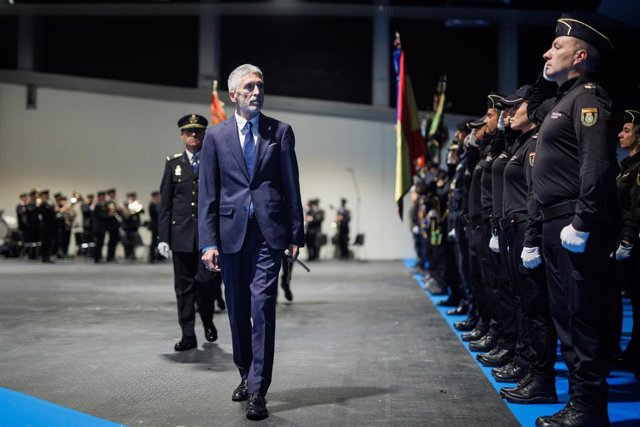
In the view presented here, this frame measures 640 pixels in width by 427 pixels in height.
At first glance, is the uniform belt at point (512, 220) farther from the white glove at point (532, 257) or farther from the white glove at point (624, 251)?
the white glove at point (624, 251)

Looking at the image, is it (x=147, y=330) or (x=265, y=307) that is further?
(x=147, y=330)

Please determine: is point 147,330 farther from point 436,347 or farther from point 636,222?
point 636,222

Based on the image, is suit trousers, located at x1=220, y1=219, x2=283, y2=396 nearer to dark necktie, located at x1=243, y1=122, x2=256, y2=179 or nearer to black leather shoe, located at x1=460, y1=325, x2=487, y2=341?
dark necktie, located at x1=243, y1=122, x2=256, y2=179

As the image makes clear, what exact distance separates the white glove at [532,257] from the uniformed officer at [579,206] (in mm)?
188

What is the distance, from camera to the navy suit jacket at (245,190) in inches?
161

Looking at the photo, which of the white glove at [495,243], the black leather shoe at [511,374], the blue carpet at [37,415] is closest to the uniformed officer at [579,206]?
the black leather shoe at [511,374]

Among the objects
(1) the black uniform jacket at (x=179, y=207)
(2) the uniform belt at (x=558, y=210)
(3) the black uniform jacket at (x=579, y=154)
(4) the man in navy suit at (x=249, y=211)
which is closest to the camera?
(3) the black uniform jacket at (x=579, y=154)

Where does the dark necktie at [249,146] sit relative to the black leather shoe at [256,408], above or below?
above

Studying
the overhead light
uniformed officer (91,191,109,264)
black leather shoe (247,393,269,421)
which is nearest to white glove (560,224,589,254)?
black leather shoe (247,393,269,421)

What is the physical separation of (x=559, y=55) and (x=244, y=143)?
1.71 metres

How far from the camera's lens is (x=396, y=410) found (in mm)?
4027

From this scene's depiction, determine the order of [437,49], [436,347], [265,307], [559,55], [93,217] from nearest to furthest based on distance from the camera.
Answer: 1. [559,55]
2. [265,307]
3. [436,347]
4. [93,217]
5. [437,49]

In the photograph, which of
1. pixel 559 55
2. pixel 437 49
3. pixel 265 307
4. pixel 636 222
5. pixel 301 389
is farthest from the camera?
pixel 437 49

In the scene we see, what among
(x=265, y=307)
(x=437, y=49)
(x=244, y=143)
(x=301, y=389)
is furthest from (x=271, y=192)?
(x=437, y=49)
